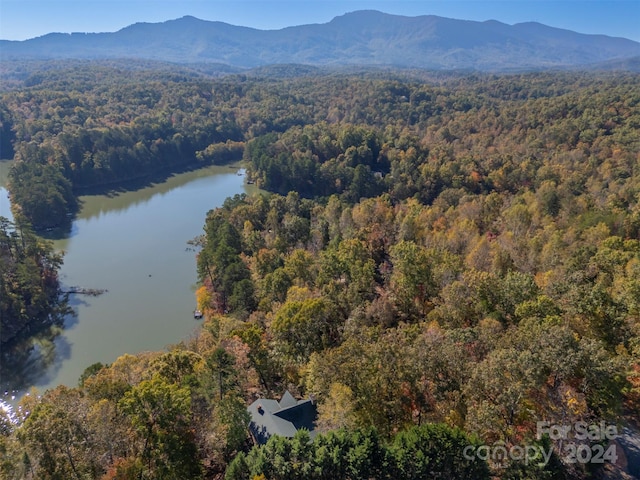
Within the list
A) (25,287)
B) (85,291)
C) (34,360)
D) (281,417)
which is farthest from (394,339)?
(85,291)

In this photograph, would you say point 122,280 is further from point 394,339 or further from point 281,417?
point 394,339

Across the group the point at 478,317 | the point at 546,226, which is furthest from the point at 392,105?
the point at 478,317

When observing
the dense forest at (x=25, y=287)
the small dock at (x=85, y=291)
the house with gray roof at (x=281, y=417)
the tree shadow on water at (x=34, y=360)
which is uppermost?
the house with gray roof at (x=281, y=417)

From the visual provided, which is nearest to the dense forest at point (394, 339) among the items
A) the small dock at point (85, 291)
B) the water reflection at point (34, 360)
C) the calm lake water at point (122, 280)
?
the calm lake water at point (122, 280)

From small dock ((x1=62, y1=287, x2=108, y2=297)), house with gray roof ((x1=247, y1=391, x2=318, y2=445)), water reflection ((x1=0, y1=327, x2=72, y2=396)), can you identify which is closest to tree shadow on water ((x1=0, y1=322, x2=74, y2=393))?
water reflection ((x1=0, y1=327, x2=72, y2=396))

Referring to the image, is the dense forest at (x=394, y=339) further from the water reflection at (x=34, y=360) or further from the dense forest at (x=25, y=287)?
the dense forest at (x=25, y=287)

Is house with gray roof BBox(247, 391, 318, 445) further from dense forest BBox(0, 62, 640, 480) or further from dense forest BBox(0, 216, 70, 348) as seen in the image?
dense forest BBox(0, 216, 70, 348)

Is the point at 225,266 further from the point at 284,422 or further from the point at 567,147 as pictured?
the point at 567,147
